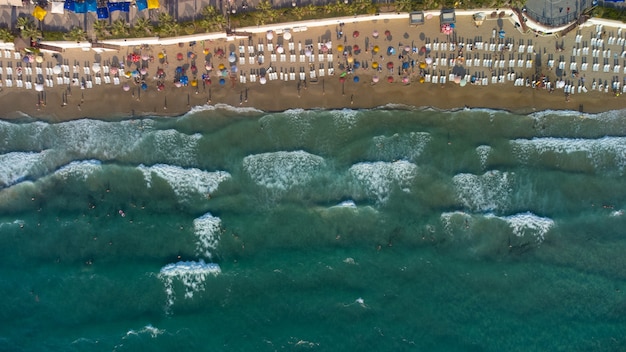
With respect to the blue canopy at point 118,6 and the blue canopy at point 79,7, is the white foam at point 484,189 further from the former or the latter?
the blue canopy at point 79,7

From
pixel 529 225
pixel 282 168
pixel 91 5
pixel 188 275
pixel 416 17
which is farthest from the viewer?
pixel 282 168

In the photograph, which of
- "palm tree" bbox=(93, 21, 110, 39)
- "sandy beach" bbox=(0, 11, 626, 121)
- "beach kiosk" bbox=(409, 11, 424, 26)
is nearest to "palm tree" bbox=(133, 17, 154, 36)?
"sandy beach" bbox=(0, 11, 626, 121)

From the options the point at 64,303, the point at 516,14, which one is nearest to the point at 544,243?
the point at 516,14

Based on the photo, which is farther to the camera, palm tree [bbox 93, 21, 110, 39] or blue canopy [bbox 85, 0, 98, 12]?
palm tree [bbox 93, 21, 110, 39]

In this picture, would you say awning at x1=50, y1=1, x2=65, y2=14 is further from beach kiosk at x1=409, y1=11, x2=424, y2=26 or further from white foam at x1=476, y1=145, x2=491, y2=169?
white foam at x1=476, y1=145, x2=491, y2=169

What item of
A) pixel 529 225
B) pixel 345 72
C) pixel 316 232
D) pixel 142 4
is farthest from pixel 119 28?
pixel 529 225

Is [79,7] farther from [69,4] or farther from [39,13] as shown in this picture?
[39,13]
